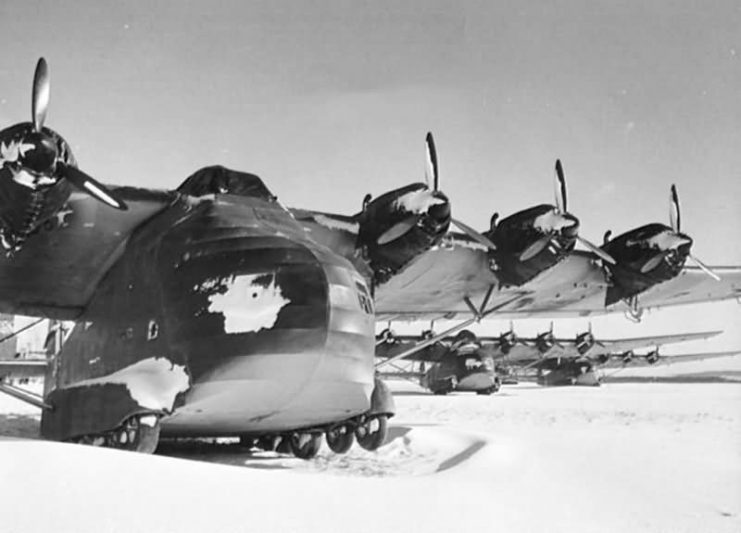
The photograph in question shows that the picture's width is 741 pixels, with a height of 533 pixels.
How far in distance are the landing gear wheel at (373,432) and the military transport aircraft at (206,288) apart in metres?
0.02

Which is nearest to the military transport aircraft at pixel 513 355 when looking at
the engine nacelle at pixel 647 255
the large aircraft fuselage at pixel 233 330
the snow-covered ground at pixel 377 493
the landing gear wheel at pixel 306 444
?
the engine nacelle at pixel 647 255

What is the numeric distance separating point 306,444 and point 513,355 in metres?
37.7

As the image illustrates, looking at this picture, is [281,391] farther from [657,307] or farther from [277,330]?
[657,307]

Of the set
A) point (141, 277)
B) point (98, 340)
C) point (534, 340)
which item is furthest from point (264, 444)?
point (534, 340)

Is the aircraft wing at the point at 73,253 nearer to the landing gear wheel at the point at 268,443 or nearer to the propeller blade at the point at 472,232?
the landing gear wheel at the point at 268,443

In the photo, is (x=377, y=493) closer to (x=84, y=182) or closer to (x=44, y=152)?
(x=84, y=182)

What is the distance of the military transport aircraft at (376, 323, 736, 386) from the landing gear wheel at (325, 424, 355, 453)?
18.6 metres

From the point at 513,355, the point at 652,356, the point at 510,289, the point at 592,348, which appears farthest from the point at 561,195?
the point at 652,356

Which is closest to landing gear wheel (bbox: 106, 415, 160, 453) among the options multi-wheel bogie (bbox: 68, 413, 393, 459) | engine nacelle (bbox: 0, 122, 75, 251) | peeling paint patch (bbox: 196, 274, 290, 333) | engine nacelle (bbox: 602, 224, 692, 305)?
multi-wheel bogie (bbox: 68, 413, 393, 459)

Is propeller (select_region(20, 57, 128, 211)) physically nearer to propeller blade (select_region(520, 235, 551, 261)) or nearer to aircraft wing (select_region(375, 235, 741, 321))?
aircraft wing (select_region(375, 235, 741, 321))

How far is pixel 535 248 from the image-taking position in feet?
35.7

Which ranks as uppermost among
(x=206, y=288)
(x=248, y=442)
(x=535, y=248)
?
(x=535, y=248)

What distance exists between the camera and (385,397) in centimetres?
955

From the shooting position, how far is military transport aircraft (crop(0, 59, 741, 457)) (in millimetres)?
6551
